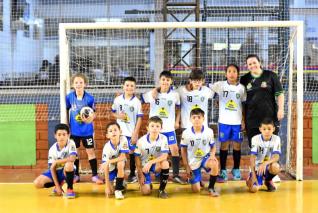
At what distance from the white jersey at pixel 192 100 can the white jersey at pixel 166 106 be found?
0.30ft

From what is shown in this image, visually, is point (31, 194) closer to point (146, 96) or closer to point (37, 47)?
point (146, 96)

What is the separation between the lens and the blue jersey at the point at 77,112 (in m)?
5.50

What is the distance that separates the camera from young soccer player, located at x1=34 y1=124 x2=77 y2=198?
15.7ft

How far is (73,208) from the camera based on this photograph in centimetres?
439

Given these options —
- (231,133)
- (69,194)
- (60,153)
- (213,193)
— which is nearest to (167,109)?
(231,133)

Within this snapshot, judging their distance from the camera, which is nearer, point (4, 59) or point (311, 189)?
point (311, 189)

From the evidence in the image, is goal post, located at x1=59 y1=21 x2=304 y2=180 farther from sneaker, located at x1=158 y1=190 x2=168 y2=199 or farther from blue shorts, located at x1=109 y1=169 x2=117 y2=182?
sneaker, located at x1=158 y1=190 x2=168 y2=199

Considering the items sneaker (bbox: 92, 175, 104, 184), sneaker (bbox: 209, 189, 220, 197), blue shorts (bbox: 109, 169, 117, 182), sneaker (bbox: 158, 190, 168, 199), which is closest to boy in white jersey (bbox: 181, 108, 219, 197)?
sneaker (bbox: 209, 189, 220, 197)

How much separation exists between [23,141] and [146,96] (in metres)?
2.13

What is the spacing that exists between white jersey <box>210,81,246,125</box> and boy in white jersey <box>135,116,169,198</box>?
100cm

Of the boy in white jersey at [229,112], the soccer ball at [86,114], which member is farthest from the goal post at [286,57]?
the boy in white jersey at [229,112]

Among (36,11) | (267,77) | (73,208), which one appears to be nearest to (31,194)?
(73,208)

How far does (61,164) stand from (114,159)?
1.81ft

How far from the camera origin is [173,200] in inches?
184
